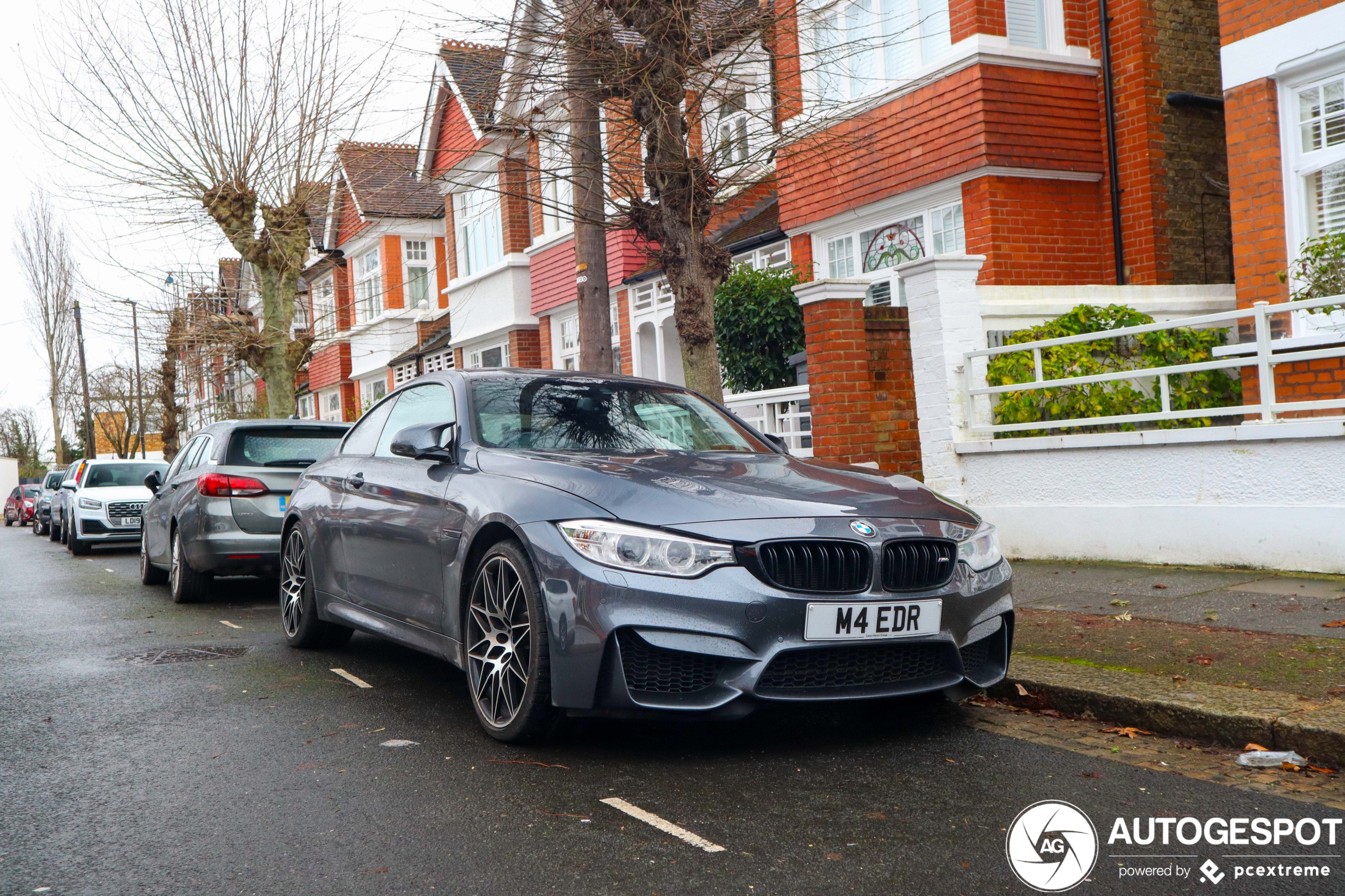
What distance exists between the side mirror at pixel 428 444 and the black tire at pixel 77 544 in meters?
15.8

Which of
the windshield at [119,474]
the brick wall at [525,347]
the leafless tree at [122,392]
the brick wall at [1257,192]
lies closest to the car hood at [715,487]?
the brick wall at [1257,192]

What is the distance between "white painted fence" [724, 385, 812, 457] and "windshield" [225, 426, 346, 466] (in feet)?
12.5

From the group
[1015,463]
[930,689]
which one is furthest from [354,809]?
[1015,463]

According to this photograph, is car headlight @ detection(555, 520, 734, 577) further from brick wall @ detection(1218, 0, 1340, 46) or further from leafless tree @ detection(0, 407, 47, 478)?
leafless tree @ detection(0, 407, 47, 478)

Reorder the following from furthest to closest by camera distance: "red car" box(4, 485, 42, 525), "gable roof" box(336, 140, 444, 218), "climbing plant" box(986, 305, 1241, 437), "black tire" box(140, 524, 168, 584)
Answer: "red car" box(4, 485, 42, 525)
"gable roof" box(336, 140, 444, 218)
"black tire" box(140, 524, 168, 584)
"climbing plant" box(986, 305, 1241, 437)

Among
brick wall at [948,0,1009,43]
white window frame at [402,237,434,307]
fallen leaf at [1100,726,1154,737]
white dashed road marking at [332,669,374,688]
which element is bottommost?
fallen leaf at [1100,726,1154,737]

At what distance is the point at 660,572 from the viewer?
4281 millimetres

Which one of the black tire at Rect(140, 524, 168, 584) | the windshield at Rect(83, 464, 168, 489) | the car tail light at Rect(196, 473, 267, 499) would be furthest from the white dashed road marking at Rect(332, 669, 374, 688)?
the windshield at Rect(83, 464, 168, 489)

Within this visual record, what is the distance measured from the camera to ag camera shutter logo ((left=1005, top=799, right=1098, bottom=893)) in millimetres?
3338

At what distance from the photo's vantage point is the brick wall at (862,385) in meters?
10.4

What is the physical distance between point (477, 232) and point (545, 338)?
3667 millimetres

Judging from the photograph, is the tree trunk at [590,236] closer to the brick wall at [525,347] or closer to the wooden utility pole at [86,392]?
the brick wall at [525,347]

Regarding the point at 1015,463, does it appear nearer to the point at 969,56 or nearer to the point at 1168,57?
the point at 969,56

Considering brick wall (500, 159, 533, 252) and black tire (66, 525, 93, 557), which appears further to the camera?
brick wall (500, 159, 533, 252)
